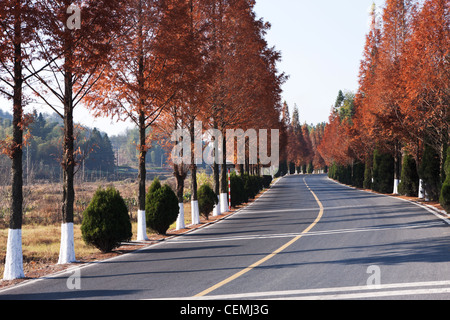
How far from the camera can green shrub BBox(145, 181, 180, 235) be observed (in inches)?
662

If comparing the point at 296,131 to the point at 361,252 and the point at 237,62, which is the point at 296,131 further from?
the point at 361,252

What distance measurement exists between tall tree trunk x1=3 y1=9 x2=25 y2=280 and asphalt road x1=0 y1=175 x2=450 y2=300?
3.22 ft

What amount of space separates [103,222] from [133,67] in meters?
5.78

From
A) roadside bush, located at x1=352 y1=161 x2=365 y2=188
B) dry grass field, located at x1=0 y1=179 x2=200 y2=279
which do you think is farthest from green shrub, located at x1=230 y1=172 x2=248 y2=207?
roadside bush, located at x1=352 y1=161 x2=365 y2=188

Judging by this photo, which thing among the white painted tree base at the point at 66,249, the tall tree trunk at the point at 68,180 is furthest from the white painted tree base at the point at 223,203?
the white painted tree base at the point at 66,249

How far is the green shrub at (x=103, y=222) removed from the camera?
1281 cm

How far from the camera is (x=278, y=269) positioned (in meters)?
9.16

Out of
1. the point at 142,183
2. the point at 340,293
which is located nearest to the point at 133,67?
the point at 142,183

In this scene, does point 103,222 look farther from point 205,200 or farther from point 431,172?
point 431,172

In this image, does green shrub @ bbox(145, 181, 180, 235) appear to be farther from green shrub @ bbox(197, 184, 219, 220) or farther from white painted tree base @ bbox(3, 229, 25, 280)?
white painted tree base @ bbox(3, 229, 25, 280)

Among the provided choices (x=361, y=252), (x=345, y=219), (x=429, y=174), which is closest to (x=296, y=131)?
(x=429, y=174)

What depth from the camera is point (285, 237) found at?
14.3m

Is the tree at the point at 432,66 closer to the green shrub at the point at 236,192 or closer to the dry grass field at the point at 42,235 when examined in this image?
the green shrub at the point at 236,192
